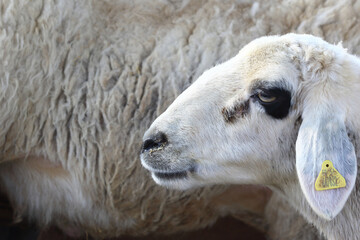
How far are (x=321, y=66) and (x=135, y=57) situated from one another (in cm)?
136

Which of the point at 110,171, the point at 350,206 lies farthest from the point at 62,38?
the point at 350,206

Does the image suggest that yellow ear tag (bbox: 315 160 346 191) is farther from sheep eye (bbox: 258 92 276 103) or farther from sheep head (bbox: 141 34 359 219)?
sheep eye (bbox: 258 92 276 103)

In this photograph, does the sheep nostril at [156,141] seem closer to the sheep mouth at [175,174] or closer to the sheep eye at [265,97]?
the sheep mouth at [175,174]

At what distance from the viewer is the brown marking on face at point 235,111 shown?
2.12 metres

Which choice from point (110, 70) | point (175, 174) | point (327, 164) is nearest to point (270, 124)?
point (327, 164)

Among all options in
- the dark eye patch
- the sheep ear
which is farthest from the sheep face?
the sheep ear

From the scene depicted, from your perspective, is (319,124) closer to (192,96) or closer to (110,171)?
(192,96)

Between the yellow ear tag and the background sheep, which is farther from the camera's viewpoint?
the background sheep

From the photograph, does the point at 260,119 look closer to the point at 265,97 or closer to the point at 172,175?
the point at 265,97

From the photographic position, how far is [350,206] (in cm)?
213

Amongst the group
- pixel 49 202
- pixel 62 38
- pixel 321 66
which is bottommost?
pixel 49 202

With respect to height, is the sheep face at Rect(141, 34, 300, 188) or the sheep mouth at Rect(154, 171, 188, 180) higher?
the sheep face at Rect(141, 34, 300, 188)

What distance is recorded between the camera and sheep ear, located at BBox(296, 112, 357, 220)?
6.26 ft

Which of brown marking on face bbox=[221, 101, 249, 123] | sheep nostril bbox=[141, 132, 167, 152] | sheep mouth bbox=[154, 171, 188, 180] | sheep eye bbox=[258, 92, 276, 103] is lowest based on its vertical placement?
sheep mouth bbox=[154, 171, 188, 180]
